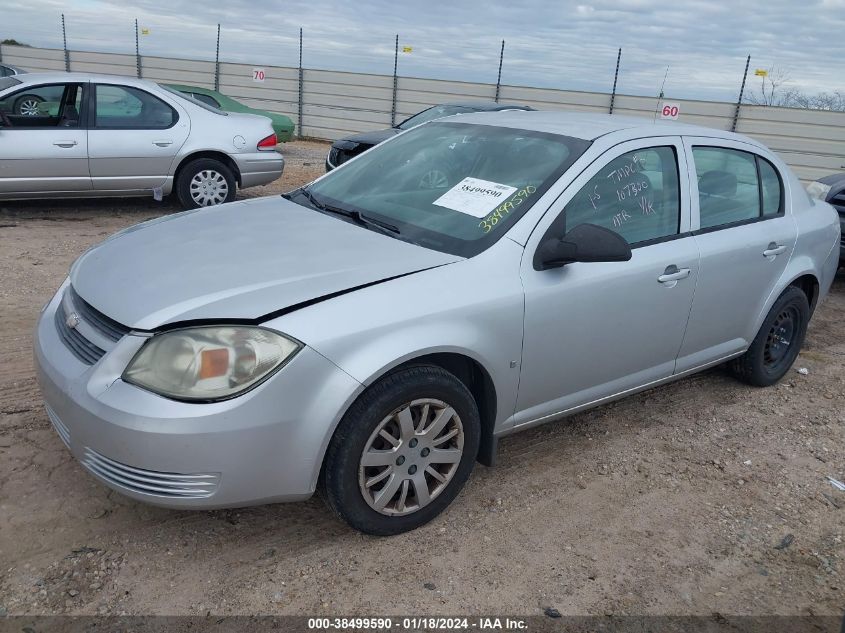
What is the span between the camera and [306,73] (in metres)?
21.4

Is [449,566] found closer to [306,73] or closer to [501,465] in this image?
[501,465]

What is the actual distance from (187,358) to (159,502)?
51 cm

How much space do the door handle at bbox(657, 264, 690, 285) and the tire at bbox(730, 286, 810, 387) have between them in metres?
1.10

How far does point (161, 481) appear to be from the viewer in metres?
2.46

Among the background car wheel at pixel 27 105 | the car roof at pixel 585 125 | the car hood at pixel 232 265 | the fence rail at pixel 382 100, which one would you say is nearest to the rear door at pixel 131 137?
the background car wheel at pixel 27 105

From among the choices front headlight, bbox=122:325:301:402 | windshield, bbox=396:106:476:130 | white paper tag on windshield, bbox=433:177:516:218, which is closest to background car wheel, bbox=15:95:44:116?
windshield, bbox=396:106:476:130

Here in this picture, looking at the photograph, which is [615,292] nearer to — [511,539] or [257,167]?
[511,539]

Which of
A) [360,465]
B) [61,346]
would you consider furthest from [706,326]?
[61,346]

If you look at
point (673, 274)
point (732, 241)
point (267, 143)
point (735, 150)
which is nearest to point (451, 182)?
point (673, 274)

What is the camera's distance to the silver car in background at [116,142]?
7148 mm

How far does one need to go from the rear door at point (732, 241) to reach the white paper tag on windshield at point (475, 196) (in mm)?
1148

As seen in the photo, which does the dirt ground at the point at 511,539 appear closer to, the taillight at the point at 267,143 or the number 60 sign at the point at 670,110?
the taillight at the point at 267,143

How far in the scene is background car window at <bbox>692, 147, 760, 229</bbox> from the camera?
12.6 feet

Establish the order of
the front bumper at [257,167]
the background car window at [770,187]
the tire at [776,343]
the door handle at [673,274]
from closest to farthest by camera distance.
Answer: the door handle at [673,274] < the background car window at [770,187] < the tire at [776,343] < the front bumper at [257,167]
